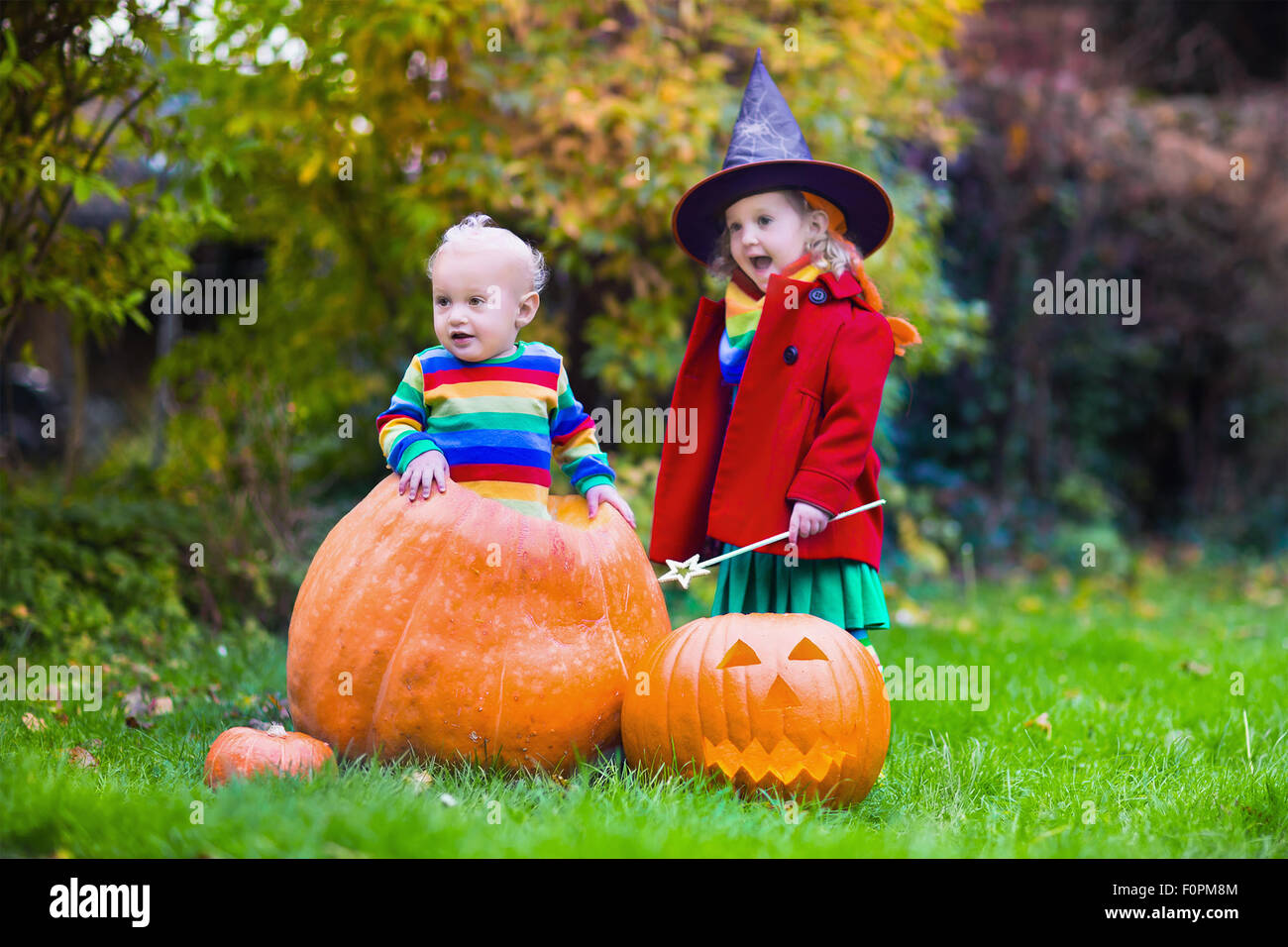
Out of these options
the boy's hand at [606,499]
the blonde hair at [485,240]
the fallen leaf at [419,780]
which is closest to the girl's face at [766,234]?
the blonde hair at [485,240]

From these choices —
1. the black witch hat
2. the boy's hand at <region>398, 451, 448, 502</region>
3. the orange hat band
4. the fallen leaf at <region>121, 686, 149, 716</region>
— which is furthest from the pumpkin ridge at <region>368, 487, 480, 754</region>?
the orange hat band

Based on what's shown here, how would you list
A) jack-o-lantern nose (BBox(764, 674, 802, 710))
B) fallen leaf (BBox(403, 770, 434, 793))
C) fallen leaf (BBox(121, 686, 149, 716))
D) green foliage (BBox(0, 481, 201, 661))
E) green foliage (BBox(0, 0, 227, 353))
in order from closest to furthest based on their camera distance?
1. fallen leaf (BBox(403, 770, 434, 793))
2. jack-o-lantern nose (BBox(764, 674, 802, 710))
3. fallen leaf (BBox(121, 686, 149, 716))
4. green foliage (BBox(0, 0, 227, 353))
5. green foliage (BBox(0, 481, 201, 661))

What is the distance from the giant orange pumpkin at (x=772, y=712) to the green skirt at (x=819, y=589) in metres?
0.41

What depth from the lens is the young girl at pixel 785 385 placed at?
2.86m

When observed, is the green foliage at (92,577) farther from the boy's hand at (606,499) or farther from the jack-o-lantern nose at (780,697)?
the jack-o-lantern nose at (780,697)

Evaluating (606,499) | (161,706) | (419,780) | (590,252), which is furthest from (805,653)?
(590,252)

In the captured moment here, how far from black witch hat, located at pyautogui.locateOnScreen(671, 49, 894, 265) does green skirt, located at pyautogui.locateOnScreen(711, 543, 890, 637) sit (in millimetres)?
948

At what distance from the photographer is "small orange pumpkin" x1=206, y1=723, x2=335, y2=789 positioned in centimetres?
233

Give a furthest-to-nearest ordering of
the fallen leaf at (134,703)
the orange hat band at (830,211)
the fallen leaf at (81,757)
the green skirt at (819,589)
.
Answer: the fallen leaf at (134,703) < the orange hat band at (830,211) < the green skirt at (819,589) < the fallen leaf at (81,757)

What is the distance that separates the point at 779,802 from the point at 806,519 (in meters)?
0.73

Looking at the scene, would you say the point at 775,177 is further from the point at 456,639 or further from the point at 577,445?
the point at 456,639

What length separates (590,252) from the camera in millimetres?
5109

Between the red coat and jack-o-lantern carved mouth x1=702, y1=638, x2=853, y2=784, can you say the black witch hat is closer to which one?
the red coat
